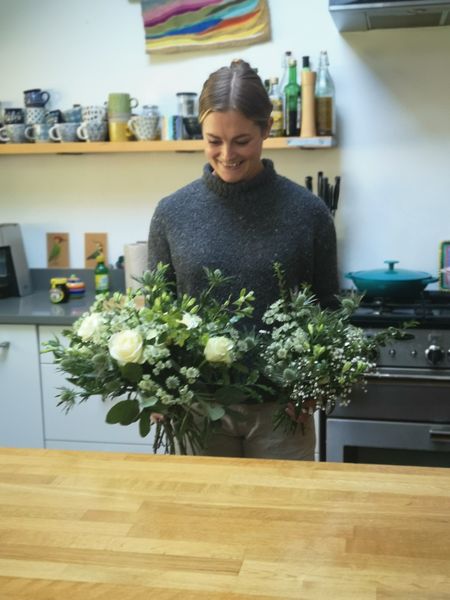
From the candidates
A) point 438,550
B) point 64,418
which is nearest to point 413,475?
point 438,550

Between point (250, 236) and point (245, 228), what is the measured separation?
23 mm

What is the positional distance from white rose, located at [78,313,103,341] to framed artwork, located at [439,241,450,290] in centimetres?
182

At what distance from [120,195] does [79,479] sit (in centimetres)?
209

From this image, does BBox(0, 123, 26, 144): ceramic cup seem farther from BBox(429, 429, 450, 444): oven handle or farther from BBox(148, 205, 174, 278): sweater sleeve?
BBox(429, 429, 450, 444): oven handle

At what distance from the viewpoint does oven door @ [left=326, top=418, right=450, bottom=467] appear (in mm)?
2402

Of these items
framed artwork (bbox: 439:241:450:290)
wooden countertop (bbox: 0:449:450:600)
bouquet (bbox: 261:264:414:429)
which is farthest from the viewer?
framed artwork (bbox: 439:241:450:290)

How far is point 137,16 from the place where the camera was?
10.1ft

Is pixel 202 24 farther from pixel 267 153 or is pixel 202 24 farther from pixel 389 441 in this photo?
pixel 389 441

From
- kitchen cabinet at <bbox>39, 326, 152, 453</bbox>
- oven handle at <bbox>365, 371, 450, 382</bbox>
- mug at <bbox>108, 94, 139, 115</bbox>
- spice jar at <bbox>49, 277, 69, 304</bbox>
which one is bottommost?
kitchen cabinet at <bbox>39, 326, 152, 453</bbox>

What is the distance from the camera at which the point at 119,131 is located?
2.98m

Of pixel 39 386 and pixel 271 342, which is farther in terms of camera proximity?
pixel 39 386

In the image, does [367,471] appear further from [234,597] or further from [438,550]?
[234,597]

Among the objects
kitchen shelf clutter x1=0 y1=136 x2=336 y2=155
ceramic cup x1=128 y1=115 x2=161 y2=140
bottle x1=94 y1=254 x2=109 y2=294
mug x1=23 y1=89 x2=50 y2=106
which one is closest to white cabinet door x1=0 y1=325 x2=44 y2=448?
bottle x1=94 y1=254 x2=109 y2=294

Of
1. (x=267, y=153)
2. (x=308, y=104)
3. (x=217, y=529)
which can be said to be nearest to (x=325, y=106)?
(x=308, y=104)
